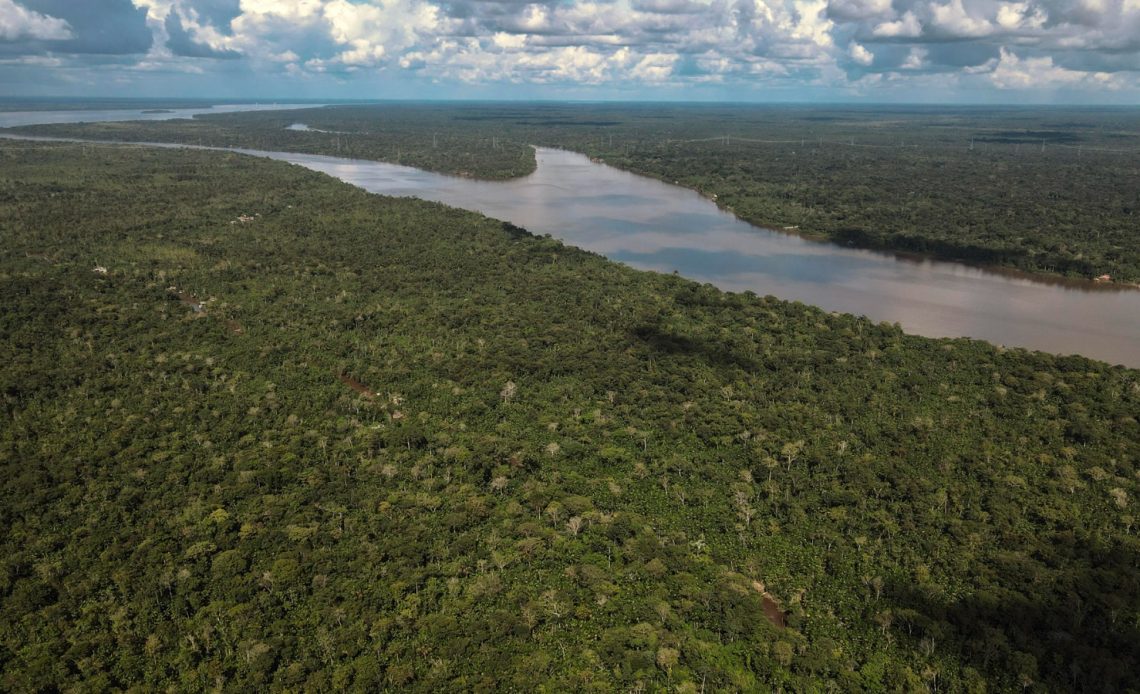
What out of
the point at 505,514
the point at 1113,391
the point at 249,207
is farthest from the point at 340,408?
the point at 249,207

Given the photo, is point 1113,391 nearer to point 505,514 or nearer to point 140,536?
point 505,514

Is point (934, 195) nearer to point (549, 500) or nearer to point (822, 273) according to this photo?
point (822, 273)

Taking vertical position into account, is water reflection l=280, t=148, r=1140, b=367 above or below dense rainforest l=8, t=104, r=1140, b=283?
below

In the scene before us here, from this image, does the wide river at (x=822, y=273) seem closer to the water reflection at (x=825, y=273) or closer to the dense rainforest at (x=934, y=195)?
the water reflection at (x=825, y=273)

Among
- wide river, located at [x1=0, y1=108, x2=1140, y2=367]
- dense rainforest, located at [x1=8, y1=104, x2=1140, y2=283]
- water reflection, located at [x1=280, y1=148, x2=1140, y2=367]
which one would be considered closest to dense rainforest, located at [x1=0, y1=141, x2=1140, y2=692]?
water reflection, located at [x1=280, y1=148, x2=1140, y2=367]

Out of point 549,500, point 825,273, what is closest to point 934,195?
point 825,273

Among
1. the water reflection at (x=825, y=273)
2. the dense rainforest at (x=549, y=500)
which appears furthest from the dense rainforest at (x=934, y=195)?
the dense rainforest at (x=549, y=500)

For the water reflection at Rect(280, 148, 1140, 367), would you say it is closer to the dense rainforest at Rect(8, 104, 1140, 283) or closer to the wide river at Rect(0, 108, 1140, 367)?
the wide river at Rect(0, 108, 1140, 367)
